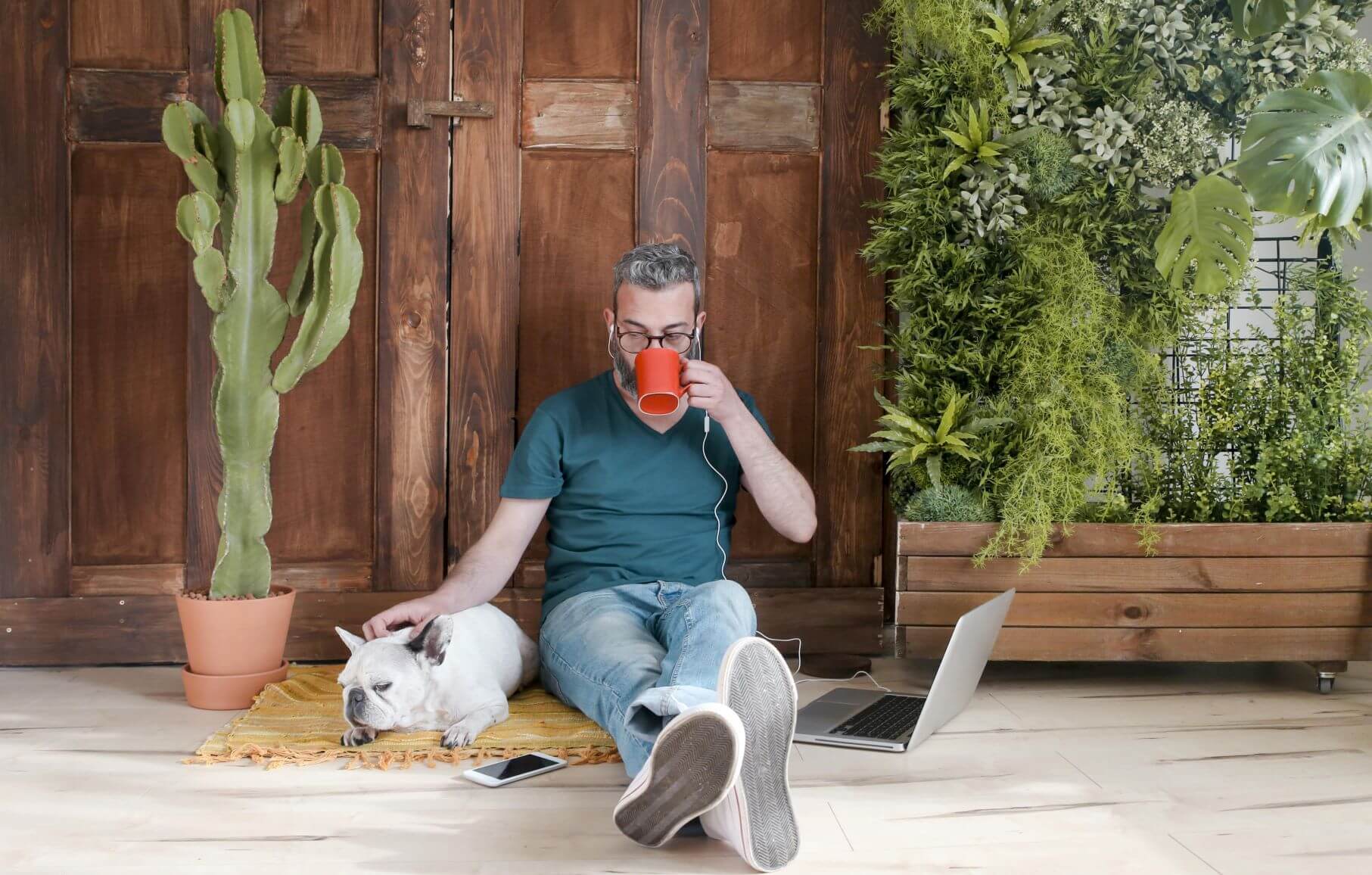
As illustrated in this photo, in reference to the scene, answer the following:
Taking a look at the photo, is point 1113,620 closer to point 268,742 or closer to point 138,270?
point 268,742

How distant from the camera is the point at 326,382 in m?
2.73

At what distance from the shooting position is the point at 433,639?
2.05 m

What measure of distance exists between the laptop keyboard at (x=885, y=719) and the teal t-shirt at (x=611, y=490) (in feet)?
1.47

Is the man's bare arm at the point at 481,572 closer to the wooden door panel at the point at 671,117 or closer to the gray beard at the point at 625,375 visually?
the gray beard at the point at 625,375

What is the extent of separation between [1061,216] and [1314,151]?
572 mm

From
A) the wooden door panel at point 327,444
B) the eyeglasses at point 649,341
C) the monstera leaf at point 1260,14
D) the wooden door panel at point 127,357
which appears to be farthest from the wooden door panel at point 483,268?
the monstera leaf at point 1260,14

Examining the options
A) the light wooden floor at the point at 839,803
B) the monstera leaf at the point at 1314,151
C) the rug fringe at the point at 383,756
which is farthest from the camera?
the monstera leaf at the point at 1314,151

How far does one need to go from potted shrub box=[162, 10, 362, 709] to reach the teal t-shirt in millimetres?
505

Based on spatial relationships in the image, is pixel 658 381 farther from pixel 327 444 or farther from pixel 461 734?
pixel 327 444

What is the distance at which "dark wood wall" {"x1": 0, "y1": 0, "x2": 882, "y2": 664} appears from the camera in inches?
104

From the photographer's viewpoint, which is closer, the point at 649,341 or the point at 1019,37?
the point at 649,341

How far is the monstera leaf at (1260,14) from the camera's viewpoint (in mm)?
2320

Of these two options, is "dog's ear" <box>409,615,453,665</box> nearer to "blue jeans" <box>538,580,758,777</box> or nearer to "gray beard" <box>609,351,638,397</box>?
"blue jeans" <box>538,580,758,777</box>

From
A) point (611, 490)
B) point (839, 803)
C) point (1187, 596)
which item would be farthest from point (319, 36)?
point (1187, 596)
